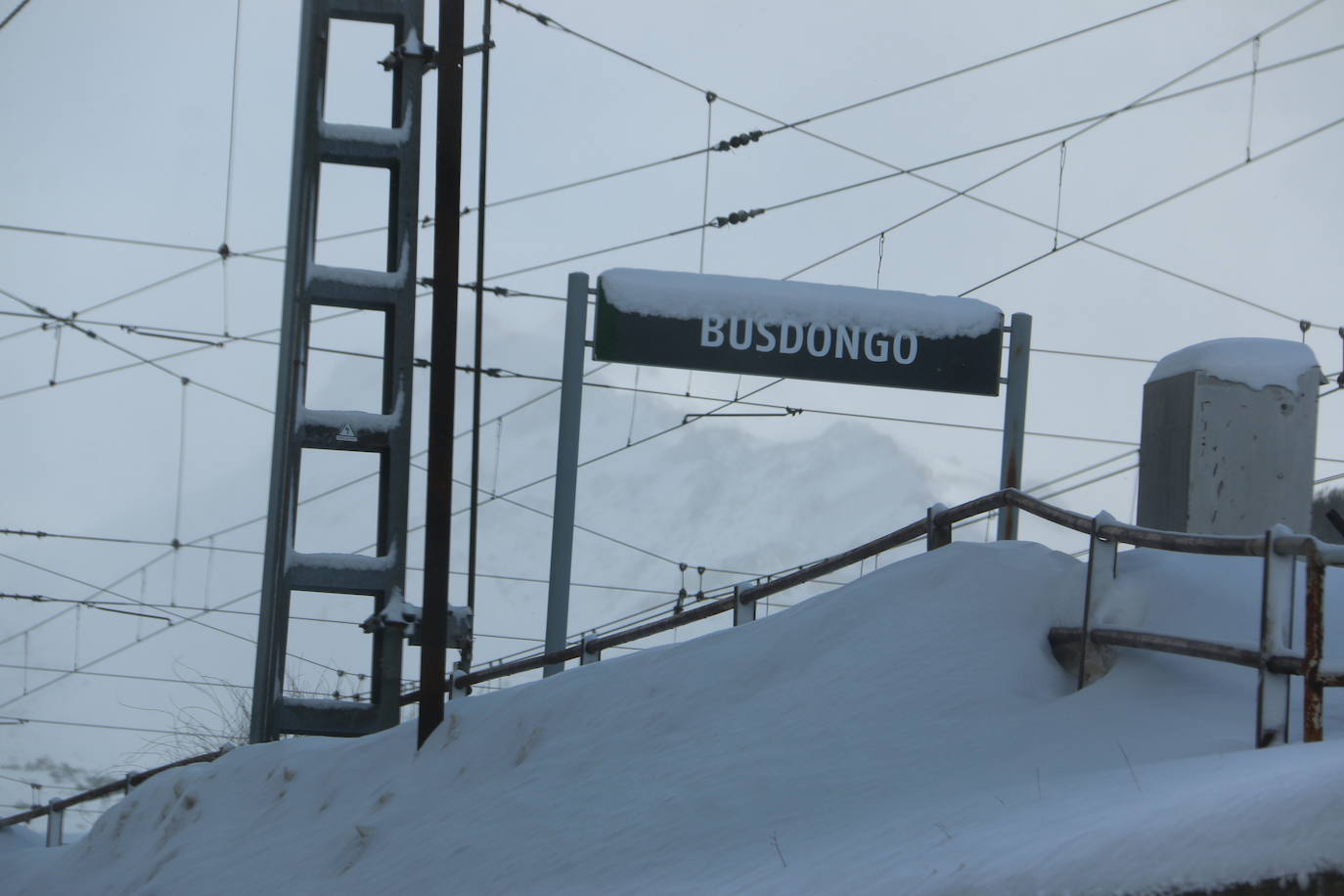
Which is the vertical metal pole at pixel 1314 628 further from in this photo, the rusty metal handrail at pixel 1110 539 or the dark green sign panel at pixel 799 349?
the dark green sign panel at pixel 799 349

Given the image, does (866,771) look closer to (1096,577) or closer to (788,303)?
(1096,577)

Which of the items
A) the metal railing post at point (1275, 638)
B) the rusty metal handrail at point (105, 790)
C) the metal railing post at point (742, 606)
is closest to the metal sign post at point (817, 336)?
the metal railing post at point (742, 606)

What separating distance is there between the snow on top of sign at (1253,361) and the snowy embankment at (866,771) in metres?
1.38

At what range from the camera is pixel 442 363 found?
11.0 metres

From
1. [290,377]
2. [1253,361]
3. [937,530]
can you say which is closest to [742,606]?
[937,530]

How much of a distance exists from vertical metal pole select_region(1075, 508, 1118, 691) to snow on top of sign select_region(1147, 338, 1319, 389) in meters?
2.13

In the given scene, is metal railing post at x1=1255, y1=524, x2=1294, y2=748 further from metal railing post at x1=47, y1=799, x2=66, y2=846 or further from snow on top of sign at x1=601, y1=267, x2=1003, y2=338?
metal railing post at x1=47, y1=799, x2=66, y2=846

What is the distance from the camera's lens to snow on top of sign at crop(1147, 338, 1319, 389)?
8.69m

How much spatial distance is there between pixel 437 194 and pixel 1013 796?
22.1 ft

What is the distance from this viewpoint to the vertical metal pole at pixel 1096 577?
6941 millimetres

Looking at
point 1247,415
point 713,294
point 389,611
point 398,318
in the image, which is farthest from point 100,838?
point 1247,415

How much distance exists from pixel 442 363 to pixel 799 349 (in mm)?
2710

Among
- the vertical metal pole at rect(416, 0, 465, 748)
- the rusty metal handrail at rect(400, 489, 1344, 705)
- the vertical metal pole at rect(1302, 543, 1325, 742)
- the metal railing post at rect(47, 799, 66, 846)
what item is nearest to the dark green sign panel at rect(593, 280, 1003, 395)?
the vertical metal pole at rect(416, 0, 465, 748)

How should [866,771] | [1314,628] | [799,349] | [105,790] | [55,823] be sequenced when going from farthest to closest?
[55,823] → [105,790] → [799,349] → [866,771] → [1314,628]
